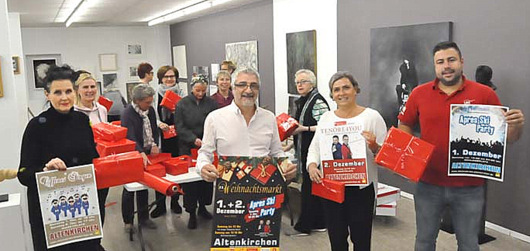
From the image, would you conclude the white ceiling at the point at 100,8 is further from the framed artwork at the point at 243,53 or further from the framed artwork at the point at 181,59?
the framed artwork at the point at 181,59

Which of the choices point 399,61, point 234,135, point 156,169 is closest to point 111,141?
point 156,169

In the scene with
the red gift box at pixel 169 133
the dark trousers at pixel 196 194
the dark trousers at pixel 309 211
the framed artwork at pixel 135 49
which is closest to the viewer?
the dark trousers at pixel 309 211

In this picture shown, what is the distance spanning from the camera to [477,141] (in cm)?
241

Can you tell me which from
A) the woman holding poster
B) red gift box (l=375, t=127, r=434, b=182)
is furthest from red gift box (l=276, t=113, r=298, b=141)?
red gift box (l=375, t=127, r=434, b=182)

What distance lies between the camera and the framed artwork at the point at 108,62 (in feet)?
41.4

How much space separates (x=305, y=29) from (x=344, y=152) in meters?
4.54

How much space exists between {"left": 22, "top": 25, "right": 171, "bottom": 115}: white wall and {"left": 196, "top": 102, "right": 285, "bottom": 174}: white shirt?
35.5 ft

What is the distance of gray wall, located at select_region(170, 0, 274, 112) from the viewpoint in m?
8.22

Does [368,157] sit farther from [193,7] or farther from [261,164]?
[193,7]

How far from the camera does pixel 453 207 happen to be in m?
2.53

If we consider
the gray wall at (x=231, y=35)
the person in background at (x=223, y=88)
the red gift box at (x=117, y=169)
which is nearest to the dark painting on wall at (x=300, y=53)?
the gray wall at (x=231, y=35)

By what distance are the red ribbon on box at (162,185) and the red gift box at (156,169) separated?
8 centimetres

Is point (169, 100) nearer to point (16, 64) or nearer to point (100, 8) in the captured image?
point (16, 64)

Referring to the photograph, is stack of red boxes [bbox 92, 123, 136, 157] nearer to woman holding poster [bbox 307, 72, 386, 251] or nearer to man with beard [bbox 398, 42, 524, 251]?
woman holding poster [bbox 307, 72, 386, 251]
